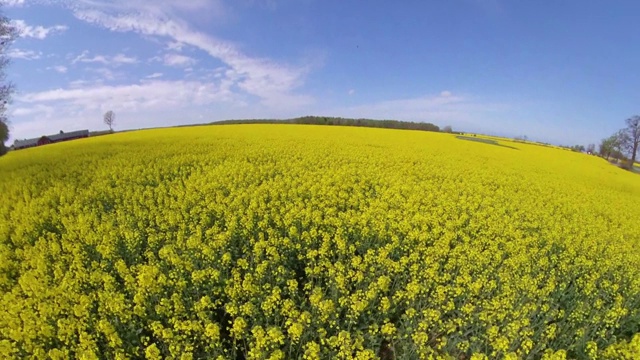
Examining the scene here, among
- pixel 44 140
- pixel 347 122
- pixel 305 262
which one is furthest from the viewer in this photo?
pixel 347 122

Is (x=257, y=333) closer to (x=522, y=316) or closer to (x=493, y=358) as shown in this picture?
(x=493, y=358)

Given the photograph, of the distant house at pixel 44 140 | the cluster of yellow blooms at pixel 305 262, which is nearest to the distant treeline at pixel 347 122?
the distant house at pixel 44 140

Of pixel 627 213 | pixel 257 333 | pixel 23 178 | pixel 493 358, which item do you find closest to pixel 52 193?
pixel 23 178

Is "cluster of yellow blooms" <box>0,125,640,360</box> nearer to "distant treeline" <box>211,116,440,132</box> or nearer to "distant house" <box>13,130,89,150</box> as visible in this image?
"distant house" <box>13,130,89,150</box>

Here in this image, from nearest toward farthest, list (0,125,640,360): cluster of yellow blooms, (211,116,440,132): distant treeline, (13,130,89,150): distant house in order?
(0,125,640,360): cluster of yellow blooms < (13,130,89,150): distant house < (211,116,440,132): distant treeline

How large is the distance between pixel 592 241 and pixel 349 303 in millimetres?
8733

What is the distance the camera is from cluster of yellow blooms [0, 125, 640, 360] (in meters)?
5.06

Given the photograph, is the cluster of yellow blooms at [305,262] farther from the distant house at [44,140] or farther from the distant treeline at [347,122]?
the distant treeline at [347,122]

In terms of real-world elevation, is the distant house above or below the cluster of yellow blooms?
above

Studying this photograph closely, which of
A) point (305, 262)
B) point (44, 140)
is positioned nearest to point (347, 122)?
point (44, 140)

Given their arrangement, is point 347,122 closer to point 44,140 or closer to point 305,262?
point 44,140

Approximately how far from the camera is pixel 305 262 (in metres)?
7.50

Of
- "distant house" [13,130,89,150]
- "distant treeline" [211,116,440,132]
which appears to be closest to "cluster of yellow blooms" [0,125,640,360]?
"distant house" [13,130,89,150]

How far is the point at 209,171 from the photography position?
1381cm
